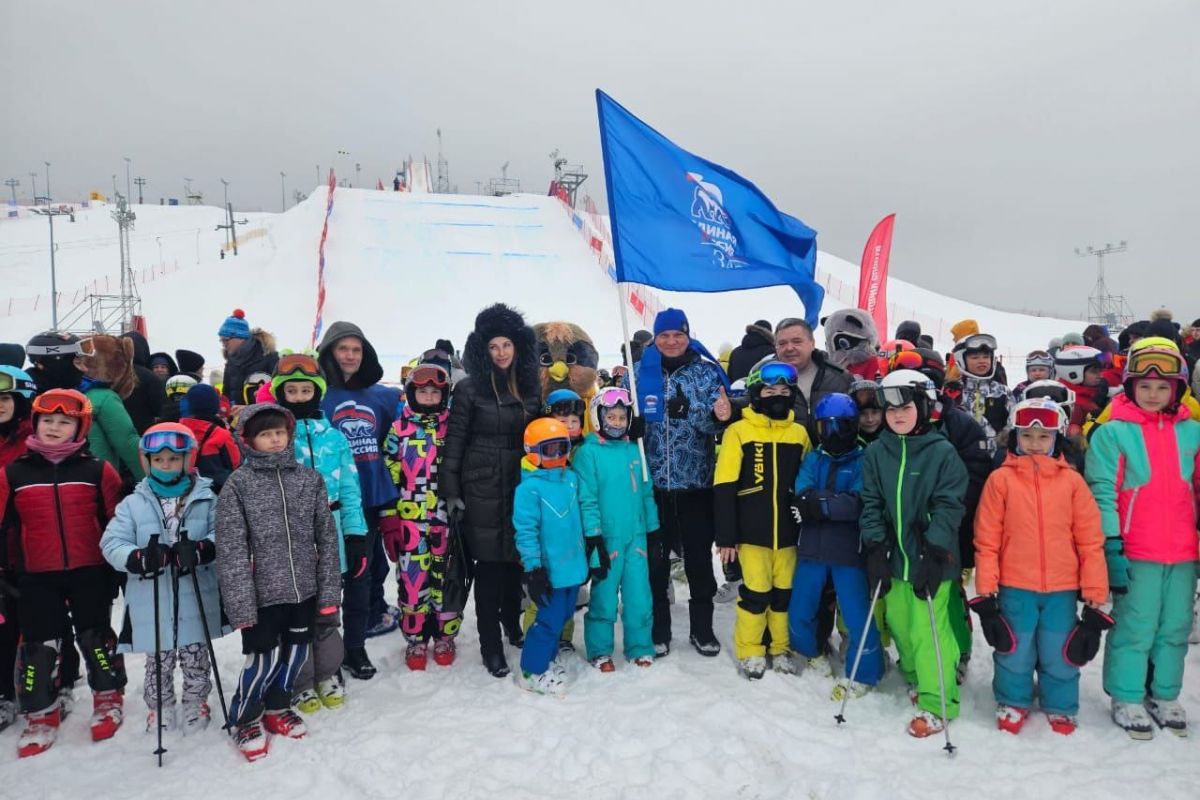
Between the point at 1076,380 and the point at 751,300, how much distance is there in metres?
21.4

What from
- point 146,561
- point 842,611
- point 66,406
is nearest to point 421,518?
point 146,561

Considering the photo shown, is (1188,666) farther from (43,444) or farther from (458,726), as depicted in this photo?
(43,444)

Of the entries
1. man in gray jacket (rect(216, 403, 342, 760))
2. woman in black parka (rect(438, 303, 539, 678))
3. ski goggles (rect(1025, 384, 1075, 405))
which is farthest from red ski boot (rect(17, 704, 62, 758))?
ski goggles (rect(1025, 384, 1075, 405))

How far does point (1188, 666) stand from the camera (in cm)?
447

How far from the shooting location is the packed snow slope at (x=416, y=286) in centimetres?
2255

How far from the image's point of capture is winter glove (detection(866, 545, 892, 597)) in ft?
12.4

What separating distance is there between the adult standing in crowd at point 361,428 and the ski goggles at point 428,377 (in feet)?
0.86

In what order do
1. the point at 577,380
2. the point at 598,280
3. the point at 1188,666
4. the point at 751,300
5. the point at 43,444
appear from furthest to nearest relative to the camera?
the point at 598,280 → the point at 751,300 → the point at 577,380 → the point at 1188,666 → the point at 43,444

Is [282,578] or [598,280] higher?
[598,280]

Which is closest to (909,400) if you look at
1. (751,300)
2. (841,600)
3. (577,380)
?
(841,600)

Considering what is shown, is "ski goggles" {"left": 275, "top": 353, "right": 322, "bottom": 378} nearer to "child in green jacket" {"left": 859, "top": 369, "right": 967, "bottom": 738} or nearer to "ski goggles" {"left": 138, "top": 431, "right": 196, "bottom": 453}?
"ski goggles" {"left": 138, "top": 431, "right": 196, "bottom": 453}

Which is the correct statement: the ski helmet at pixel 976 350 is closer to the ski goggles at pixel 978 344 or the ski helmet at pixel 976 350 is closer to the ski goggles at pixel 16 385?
the ski goggles at pixel 978 344

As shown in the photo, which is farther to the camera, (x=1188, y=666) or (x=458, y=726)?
(x=1188, y=666)

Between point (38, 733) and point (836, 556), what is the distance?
4525 mm
